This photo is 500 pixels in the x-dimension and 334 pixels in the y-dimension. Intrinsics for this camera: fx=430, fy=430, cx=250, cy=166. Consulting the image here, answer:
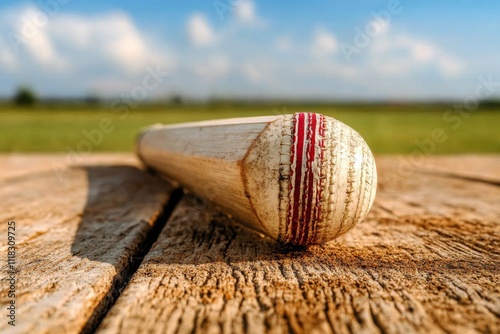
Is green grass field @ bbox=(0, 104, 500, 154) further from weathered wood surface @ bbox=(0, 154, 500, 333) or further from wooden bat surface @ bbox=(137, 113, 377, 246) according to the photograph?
weathered wood surface @ bbox=(0, 154, 500, 333)

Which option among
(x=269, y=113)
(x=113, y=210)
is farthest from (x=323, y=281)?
(x=269, y=113)

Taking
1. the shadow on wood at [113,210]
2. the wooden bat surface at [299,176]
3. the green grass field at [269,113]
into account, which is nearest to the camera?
the wooden bat surface at [299,176]

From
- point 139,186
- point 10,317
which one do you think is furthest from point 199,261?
point 139,186

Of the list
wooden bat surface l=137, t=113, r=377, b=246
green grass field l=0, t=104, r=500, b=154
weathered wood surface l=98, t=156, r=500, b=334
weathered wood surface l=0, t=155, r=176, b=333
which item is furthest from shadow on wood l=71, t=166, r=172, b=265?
green grass field l=0, t=104, r=500, b=154

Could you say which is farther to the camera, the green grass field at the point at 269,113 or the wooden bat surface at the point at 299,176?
the green grass field at the point at 269,113

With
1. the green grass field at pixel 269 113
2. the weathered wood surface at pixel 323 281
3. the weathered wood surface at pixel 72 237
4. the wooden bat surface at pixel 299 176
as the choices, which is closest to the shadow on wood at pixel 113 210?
the weathered wood surface at pixel 72 237

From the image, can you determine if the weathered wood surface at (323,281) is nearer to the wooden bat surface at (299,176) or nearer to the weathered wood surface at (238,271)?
the weathered wood surface at (238,271)
